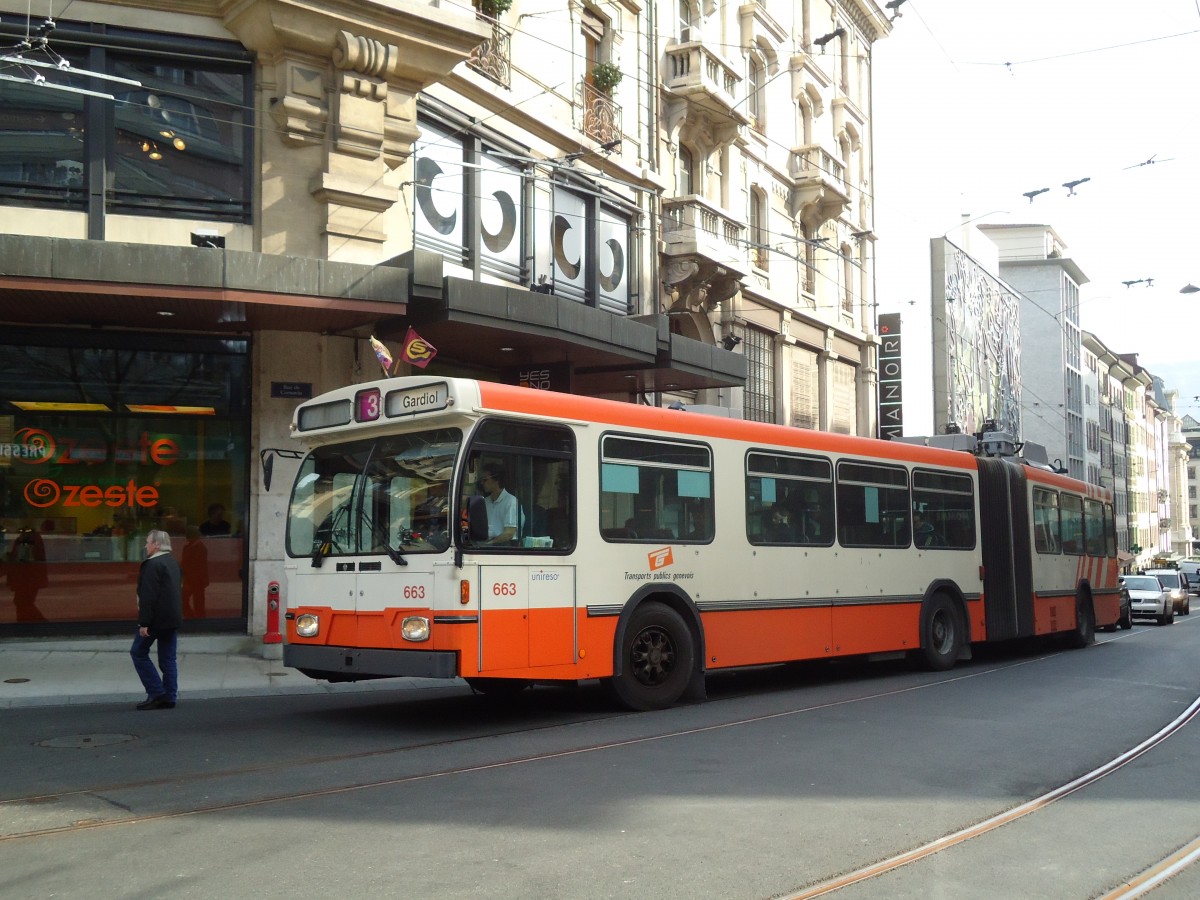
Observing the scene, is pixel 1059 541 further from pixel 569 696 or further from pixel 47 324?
pixel 47 324

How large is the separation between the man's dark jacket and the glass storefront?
544 centimetres

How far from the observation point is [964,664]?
1688cm

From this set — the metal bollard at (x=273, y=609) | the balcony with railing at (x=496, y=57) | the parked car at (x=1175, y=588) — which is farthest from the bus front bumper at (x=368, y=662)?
the parked car at (x=1175, y=588)

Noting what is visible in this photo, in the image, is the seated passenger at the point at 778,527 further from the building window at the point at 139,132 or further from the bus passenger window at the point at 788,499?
the building window at the point at 139,132

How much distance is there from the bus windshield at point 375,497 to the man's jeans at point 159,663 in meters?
1.83

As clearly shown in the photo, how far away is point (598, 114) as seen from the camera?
74.6ft

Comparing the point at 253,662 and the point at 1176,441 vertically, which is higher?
the point at 1176,441

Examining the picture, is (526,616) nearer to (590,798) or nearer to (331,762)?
(331,762)

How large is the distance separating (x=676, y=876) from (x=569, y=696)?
6932 millimetres

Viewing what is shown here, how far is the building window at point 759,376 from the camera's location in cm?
2892

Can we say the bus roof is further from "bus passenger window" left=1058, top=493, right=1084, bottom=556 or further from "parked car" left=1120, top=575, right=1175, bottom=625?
"parked car" left=1120, top=575, right=1175, bottom=625

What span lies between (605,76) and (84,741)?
55.8ft

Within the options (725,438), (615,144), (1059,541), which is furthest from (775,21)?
(725,438)

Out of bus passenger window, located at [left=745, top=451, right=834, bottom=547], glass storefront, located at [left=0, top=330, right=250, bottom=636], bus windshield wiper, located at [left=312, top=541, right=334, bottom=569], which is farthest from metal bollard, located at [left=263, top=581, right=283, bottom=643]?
bus passenger window, located at [left=745, top=451, right=834, bottom=547]
